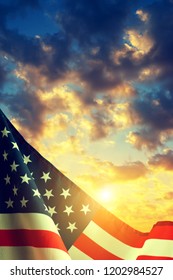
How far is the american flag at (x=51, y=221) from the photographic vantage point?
13.8 m

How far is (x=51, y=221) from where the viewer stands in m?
14.2

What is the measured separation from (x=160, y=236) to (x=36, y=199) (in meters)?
3.91

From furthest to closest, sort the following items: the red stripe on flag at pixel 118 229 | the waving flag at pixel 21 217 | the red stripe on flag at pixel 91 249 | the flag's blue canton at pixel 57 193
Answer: the red stripe on flag at pixel 118 229 → the red stripe on flag at pixel 91 249 → the flag's blue canton at pixel 57 193 → the waving flag at pixel 21 217

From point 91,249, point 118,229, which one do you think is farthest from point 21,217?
point 118,229

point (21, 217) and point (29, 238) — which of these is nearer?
point (29, 238)

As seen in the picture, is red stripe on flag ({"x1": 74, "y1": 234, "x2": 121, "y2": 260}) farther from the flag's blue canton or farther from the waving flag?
the waving flag

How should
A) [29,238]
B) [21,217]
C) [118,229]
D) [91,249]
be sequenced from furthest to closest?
[118,229] → [91,249] → [21,217] → [29,238]

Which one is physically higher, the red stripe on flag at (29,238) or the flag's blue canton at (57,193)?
the flag's blue canton at (57,193)

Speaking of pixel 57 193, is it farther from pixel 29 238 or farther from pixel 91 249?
pixel 29 238

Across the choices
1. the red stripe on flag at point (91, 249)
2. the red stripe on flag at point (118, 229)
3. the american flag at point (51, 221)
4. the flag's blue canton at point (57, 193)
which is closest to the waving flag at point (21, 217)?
the american flag at point (51, 221)

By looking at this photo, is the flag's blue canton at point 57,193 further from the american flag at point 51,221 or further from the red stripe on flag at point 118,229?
the red stripe on flag at point 118,229

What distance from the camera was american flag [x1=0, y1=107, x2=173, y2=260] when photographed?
13.8 meters
